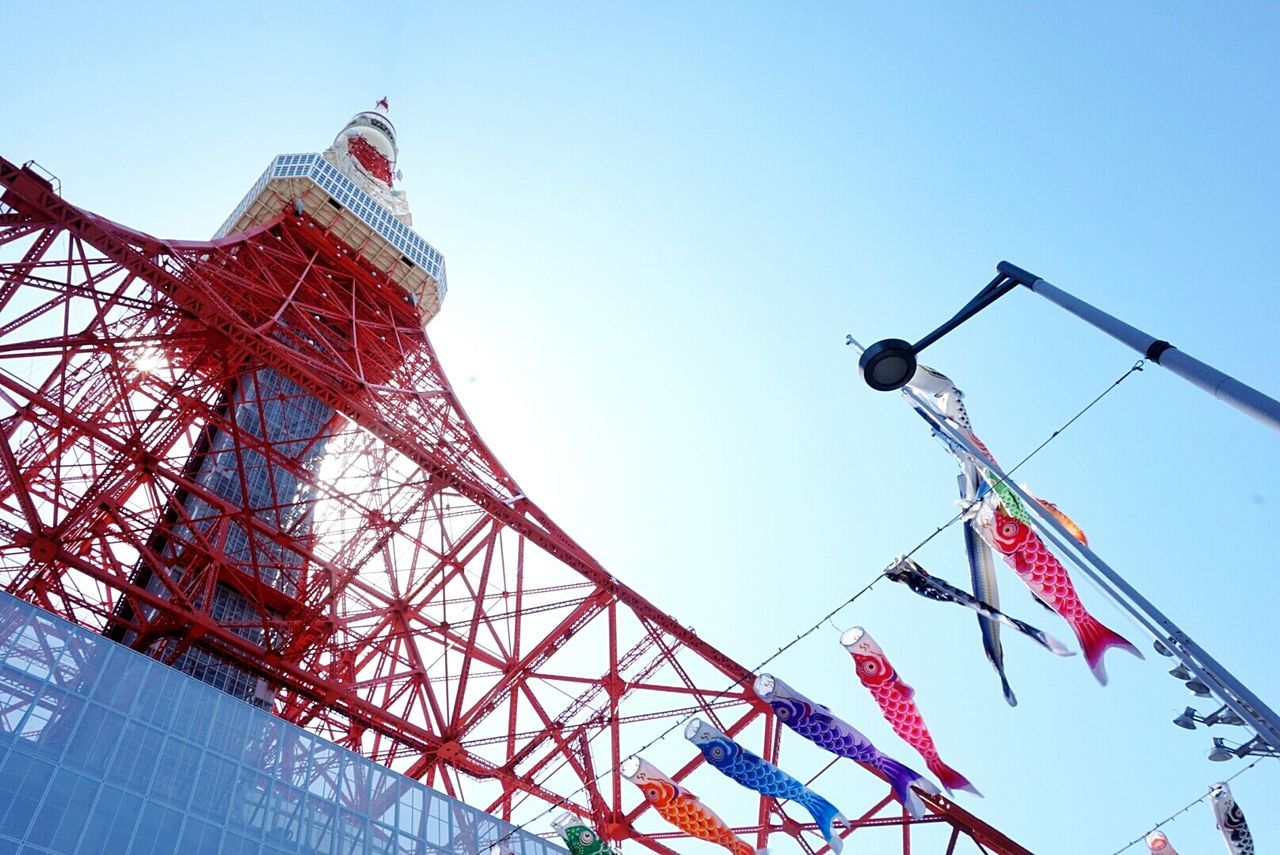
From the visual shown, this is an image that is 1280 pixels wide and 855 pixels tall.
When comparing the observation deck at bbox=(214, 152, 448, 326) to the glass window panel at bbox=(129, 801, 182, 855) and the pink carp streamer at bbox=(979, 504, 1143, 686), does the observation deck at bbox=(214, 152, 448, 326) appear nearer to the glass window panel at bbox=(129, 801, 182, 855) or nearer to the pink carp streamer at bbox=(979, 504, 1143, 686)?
the glass window panel at bbox=(129, 801, 182, 855)

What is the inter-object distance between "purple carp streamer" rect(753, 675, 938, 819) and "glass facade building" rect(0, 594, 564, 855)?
4733 mm

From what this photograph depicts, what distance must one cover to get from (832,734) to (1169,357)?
12.6 m

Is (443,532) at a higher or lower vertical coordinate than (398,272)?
lower

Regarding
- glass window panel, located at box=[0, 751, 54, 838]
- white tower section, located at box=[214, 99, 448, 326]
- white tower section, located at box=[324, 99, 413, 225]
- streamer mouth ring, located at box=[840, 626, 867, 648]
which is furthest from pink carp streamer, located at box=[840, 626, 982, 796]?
white tower section, located at box=[324, 99, 413, 225]

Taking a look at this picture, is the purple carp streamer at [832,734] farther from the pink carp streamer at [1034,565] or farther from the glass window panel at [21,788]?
the glass window panel at [21,788]

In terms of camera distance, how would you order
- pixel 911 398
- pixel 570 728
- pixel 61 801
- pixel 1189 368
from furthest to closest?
pixel 570 728, pixel 61 801, pixel 911 398, pixel 1189 368

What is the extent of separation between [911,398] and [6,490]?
19.3 meters

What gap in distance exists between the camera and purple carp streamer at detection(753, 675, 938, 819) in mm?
17172

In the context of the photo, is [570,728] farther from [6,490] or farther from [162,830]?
[6,490]

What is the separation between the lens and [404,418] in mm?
23953

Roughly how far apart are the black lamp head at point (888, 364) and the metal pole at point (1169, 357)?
2.91 feet

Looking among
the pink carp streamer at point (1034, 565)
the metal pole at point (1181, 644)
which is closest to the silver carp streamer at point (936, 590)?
the pink carp streamer at point (1034, 565)

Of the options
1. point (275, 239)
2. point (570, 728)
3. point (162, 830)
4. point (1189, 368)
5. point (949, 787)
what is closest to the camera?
point (1189, 368)

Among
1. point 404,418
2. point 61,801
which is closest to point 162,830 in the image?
point 61,801
